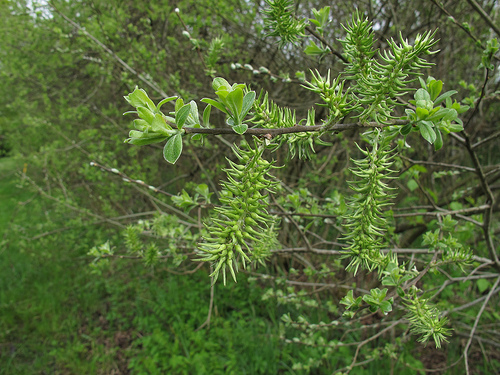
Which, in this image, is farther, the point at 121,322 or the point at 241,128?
the point at 121,322

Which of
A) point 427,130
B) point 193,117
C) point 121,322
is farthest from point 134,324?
point 427,130

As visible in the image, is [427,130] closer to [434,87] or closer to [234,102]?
[434,87]

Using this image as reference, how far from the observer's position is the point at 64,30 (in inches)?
142

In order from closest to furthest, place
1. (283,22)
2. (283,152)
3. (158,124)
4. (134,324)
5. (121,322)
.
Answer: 1. (158,124)
2. (283,22)
3. (283,152)
4. (134,324)
5. (121,322)

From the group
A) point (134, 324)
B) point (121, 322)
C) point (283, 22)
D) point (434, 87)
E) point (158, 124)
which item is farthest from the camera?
point (121, 322)

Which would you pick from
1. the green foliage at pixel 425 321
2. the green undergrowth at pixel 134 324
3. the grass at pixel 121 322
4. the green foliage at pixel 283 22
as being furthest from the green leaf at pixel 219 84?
the grass at pixel 121 322

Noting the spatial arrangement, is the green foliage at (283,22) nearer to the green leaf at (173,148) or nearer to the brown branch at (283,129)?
the brown branch at (283,129)

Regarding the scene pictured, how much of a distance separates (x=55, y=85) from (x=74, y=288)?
3178mm

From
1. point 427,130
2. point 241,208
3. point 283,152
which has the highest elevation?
point 283,152

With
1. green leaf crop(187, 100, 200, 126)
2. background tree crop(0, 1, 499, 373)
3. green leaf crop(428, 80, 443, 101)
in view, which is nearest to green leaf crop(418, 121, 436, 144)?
green leaf crop(428, 80, 443, 101)

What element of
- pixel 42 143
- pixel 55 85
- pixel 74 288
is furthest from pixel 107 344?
pixel 55 85

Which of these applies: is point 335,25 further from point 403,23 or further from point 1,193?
point 1,193

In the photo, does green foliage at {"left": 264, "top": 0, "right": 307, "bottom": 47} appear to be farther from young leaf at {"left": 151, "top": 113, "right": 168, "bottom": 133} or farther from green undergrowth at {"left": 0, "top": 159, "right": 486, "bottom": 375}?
green undergrowth at {"left": 0, "top": 159, "right": 486, "bottom": 375}

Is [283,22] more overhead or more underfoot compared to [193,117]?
more overhead
